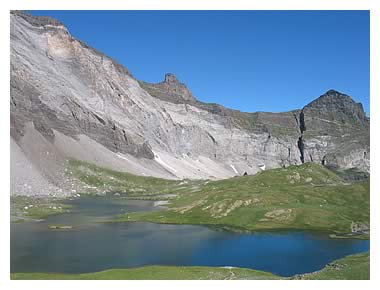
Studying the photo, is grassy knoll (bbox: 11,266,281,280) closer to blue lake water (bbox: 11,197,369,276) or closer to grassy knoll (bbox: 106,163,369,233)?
blue lake water (bbox: 11,197,369,276)

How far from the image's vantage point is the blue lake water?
6234 cm

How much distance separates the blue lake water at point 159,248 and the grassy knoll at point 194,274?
420cm

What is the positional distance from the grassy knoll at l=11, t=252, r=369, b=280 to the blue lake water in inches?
165

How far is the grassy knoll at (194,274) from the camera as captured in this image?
160ft

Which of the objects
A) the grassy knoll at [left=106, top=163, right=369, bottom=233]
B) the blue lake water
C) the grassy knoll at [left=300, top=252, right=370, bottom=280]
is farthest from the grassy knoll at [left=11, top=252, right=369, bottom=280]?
the grassy knoll at [left=106, top=163, right=369, bottom=233]

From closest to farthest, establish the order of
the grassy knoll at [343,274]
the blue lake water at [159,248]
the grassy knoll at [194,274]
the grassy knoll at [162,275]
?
the grassy knoll at [343,274] → the grassy knoll at [194,274] → the grassy knoll at [162,275] → the blue lake water at [159,248]

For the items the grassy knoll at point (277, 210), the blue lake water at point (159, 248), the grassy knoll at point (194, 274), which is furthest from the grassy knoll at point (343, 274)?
the grassy knoll at point (277, 210)

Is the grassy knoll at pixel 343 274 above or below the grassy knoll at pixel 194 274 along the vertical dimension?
above

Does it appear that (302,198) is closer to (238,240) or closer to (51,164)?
(238,240)

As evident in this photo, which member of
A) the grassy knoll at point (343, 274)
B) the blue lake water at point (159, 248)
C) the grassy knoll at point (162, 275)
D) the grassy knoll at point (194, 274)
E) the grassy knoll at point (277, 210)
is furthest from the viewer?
the grassy knoll at point (277, 210)

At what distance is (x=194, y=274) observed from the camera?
177 feet

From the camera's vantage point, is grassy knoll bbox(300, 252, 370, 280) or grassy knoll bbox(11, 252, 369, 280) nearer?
grassy knoll bbox(300, 252, 370, 280)

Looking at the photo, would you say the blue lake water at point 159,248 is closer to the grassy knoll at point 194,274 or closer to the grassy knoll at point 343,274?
the grassy knoll at point 194,274
